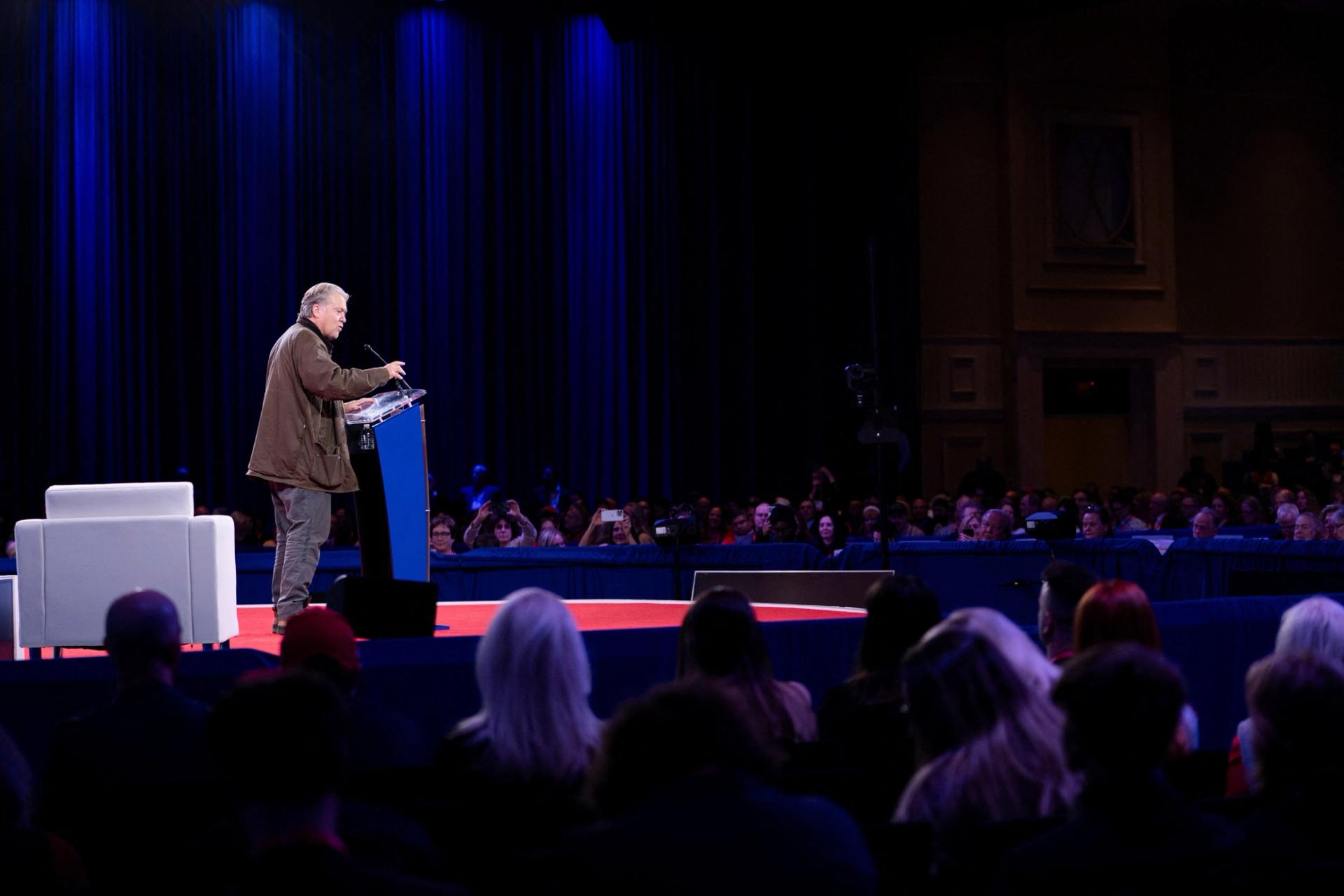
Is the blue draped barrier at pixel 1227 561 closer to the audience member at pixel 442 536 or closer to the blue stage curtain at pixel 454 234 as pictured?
the audience member at pixel 442 536

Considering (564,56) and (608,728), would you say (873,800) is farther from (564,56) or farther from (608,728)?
(564,56)

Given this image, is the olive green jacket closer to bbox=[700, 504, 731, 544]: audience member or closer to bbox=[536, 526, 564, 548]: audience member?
bbox=[536, 526, 564, 548]: audience member

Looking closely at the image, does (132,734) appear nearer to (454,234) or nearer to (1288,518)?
(1288,518)

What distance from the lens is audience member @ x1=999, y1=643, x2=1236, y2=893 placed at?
204 cm

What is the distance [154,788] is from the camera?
8.46ft

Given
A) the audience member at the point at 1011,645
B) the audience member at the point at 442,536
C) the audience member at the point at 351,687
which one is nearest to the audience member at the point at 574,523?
the audience member at the point at 442,536

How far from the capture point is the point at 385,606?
551 centimetres

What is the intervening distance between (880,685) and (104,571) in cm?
347

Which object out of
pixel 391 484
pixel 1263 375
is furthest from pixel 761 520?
pixel 1263 375

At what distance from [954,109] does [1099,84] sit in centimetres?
190

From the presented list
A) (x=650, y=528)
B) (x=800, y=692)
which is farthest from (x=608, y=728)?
(x=650, y=528)

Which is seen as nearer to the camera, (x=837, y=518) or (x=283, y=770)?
(x=283, y=770)

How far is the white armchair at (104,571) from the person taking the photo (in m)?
5.71

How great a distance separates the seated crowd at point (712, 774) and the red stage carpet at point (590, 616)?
2935 millimetres
